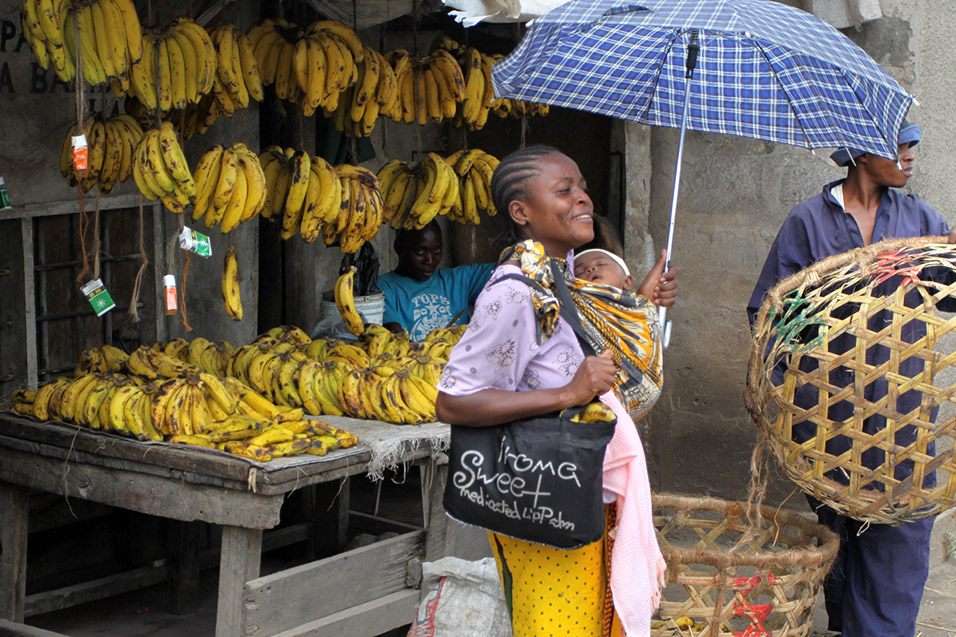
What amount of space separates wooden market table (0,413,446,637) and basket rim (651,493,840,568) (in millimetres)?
906

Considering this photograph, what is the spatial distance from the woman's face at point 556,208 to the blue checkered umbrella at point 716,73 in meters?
0.50

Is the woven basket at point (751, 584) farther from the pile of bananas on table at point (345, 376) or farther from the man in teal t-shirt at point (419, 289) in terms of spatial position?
the man in teal t-shirt at point (419, 289)

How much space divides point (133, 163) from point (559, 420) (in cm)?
197

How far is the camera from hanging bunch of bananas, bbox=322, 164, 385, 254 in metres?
4.23

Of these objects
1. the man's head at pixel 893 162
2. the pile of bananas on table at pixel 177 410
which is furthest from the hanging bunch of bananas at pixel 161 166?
the man's head at pixel 893 162

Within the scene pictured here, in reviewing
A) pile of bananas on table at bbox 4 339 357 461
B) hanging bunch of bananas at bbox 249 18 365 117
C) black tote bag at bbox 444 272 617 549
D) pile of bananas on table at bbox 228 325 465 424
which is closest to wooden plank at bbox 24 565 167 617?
pile of bananas on table at bbox 4 339 357 461

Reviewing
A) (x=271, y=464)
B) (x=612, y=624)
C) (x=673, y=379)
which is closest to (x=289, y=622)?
(x=271, y=464)

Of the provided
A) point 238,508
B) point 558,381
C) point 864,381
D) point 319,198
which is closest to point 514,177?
point 558,381

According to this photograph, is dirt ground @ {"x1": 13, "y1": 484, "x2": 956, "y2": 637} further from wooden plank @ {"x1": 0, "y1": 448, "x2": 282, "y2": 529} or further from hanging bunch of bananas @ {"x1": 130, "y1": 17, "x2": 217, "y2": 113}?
hanging bunch of bananas @ {"x1": 130, "y1": 17, "x2": 217, "y2": 113}

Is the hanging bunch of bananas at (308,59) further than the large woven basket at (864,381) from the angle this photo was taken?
Yes

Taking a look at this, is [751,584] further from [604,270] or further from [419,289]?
[419,289]

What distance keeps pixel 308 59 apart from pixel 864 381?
240cm

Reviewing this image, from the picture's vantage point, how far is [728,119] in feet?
10.4

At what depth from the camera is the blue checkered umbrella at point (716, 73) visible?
2.93 meters
